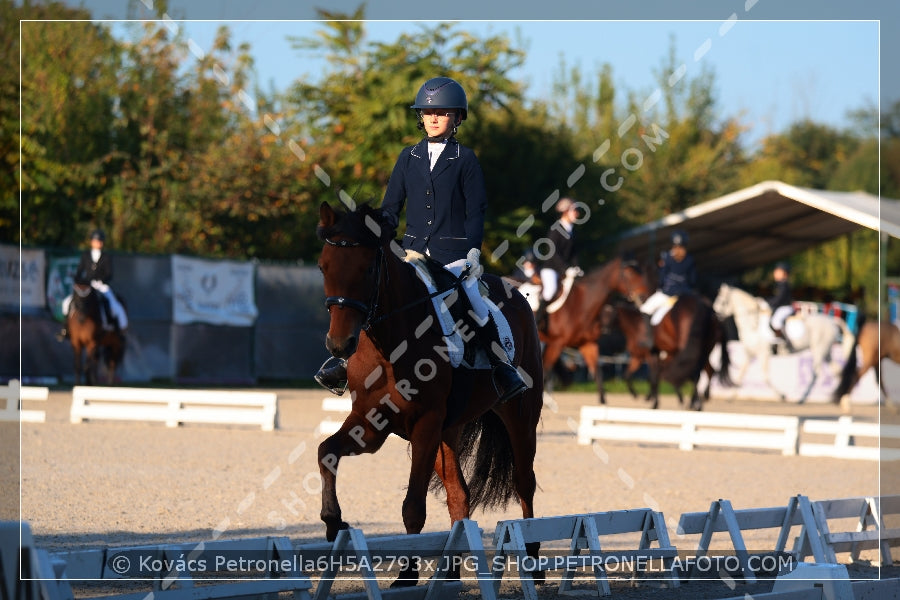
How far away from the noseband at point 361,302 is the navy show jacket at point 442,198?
690mm

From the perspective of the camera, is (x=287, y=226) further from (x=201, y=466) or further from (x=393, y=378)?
(x=393, y=378)

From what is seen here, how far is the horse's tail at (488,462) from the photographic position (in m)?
7.14

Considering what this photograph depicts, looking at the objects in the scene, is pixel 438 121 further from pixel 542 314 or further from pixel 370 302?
pixel 542 314

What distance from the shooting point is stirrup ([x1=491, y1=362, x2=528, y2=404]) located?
21.8 ft

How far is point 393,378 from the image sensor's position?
19.9 feet

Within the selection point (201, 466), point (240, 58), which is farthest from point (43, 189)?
point (201, 466)

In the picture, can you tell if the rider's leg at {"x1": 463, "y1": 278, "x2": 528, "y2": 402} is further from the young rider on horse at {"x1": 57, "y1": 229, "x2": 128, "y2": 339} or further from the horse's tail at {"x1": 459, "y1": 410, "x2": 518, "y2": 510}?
the young rider on horse at {"x1": 57, "y1": 229, "x2": 128, "y2": 339}

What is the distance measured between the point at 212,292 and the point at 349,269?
18358 millimetres

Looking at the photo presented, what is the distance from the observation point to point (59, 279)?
21438 millimetres

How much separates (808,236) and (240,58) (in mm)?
16588

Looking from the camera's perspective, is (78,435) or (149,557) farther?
(78,435)

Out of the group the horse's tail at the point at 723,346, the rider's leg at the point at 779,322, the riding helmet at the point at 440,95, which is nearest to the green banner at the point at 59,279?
the horse's tail at the point at 723,346

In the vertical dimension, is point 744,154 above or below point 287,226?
above

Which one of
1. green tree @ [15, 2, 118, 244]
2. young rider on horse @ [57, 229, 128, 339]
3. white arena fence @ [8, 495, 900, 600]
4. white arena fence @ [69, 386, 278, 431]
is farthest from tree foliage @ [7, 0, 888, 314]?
white arena fence @ [8, 495, 900, 600]
